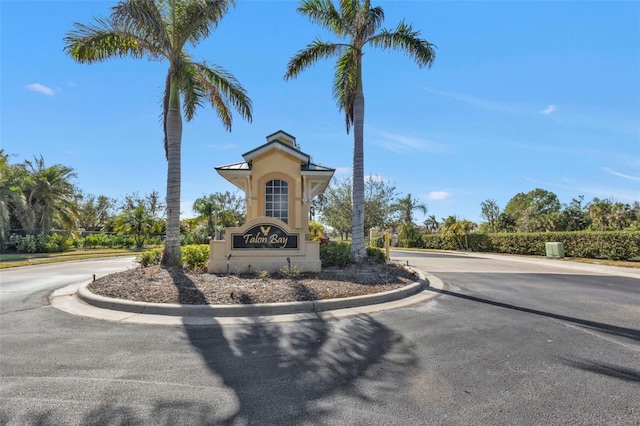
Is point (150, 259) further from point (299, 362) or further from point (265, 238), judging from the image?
point (299, 362)

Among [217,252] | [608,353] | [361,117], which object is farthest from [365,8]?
[608,353]

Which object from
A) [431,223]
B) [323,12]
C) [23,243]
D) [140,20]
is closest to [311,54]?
[323,12]

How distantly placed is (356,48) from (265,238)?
7.72m

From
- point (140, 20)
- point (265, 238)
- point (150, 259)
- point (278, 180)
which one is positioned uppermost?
point (140, 20)

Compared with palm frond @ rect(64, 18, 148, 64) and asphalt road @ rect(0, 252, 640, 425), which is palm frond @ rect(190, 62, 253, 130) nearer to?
palm frond @ rect(64, 18, 148, 64)

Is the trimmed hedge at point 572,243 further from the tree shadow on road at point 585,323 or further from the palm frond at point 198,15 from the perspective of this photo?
the palm frond at point 198,15

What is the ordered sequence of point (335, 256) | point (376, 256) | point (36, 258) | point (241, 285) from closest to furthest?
point (241, 285) → point (335, 256) → point (376, 256) → point (36, 258)

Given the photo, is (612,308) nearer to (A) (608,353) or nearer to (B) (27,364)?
(A) (608,353)

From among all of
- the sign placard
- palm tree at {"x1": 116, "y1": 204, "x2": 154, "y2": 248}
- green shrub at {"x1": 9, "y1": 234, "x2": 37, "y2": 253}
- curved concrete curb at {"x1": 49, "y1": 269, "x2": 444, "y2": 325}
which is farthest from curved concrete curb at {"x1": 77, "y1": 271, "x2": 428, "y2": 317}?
palm tree at {"x1": 116, "y1": 204, "x2": 154, "y2": 248}

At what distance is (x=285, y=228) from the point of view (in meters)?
10.5

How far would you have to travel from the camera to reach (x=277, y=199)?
47.1 ft

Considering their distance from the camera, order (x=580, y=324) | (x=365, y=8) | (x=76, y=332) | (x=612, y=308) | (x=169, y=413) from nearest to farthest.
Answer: (x=169, y=413) → (x=76, y=332) → (x=580, y=324) → (x=612, y=308) → (x=365, y=8)

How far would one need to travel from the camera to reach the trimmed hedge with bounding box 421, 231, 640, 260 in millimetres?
19984

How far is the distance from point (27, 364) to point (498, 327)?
6.72 m
